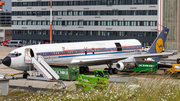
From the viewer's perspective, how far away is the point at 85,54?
37.6 meters

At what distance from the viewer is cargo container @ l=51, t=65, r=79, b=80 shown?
31.9 m

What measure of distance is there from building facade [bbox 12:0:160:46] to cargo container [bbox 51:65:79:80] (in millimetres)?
70308

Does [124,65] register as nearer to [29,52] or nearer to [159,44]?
[159,44]

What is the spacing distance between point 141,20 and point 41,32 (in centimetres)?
4395

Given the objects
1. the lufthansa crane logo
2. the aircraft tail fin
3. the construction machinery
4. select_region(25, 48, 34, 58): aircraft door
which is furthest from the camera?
the lufthansa crane logo

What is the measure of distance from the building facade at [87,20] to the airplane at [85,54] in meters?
58.4

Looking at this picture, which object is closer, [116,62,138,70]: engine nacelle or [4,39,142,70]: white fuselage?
[4,39,142,70]: white fuselage

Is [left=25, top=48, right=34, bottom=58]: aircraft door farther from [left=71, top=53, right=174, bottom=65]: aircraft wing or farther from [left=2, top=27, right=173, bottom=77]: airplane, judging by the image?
[left=71, top=53, right=174, bottom=65]: aircraft wing

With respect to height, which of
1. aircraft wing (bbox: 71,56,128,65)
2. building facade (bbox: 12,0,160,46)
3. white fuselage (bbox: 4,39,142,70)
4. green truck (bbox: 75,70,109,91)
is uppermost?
building facade (bbox: 12,0,160,46)

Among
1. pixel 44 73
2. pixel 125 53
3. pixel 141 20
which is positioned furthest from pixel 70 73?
pixel 141 20

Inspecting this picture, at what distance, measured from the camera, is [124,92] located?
1415 centimetres

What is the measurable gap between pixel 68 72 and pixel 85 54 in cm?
640

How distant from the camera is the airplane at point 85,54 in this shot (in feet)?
107

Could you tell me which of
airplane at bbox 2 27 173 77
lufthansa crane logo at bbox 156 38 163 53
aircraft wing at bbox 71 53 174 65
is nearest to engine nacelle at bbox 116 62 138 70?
airplane at bbox 2 27 173 77
